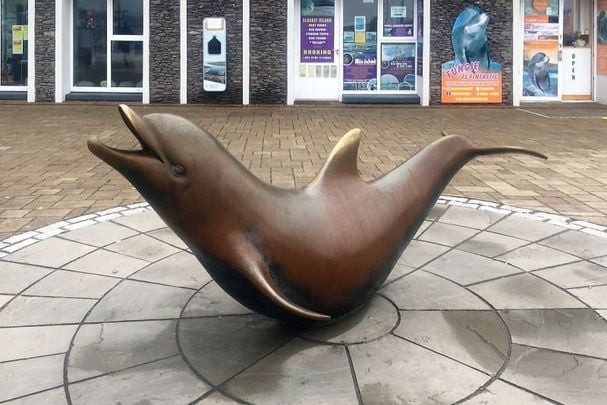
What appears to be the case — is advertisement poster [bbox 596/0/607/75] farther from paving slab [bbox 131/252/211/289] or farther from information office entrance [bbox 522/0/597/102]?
paving slab [bbox 131/252/211/289]

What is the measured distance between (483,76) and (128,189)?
506 inches

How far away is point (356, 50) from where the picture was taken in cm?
1858

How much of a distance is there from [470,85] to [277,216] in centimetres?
1547

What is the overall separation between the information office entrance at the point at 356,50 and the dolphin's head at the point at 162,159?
15311mm

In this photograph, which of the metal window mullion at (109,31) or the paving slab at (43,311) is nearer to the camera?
the paving slab at (43,311)

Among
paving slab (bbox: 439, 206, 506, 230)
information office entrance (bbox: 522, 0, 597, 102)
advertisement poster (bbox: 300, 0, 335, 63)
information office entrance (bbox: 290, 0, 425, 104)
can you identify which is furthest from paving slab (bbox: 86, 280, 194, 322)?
information office entrance (bbox: 522, 0, 597, 102)

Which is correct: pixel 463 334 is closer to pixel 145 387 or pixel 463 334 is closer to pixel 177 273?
pixel 145 387

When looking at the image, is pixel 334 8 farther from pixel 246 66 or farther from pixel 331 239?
pixel 331 239

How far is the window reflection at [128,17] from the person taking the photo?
18000mm

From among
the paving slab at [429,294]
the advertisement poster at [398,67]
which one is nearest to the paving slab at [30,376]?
the paving slab at [429,294]

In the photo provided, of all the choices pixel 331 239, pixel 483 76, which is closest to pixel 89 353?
pixel 331 239

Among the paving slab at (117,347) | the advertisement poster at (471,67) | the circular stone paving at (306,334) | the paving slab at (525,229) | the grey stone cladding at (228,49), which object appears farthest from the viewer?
the advertisement poster at (471,67)

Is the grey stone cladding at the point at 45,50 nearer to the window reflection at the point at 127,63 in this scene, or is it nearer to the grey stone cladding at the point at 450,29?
the window reflection at the point at 127,63

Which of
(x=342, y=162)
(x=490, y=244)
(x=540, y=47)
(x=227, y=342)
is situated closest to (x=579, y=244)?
(x=490, y=244)
